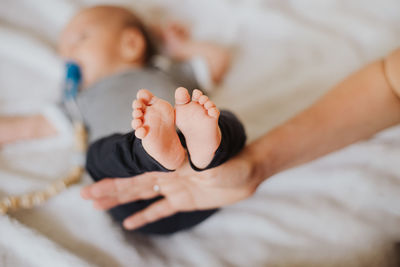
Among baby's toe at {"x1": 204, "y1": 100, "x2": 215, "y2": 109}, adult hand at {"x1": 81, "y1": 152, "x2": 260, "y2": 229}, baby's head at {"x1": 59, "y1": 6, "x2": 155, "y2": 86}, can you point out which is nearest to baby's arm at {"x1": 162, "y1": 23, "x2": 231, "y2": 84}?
baby's head at {"x1": 59, "y1": 6, "x2": 155, "y2": 86}

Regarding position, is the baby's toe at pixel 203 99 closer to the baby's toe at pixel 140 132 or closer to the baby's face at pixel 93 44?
the baby's toe at pixel 140 132

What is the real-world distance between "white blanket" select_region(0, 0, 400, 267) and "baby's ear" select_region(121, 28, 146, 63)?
0.24m

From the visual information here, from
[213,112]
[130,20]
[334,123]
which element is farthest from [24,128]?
[334,123]

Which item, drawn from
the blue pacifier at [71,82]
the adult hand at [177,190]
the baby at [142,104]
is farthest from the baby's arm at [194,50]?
the adult hand at [177,190]

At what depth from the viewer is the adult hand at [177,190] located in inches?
23.8

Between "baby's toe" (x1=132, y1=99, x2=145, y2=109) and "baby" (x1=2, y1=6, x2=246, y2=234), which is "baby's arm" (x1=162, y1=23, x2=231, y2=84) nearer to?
"baby" (x1=2, y1=6, x2=246, y2=234)

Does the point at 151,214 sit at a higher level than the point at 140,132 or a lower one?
lower

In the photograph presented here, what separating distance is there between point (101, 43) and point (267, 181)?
63 cm

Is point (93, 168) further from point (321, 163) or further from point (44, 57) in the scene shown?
point (44, 57)

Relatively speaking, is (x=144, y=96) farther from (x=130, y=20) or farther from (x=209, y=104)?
(x=130, y=20)

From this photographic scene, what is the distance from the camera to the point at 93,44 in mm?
973

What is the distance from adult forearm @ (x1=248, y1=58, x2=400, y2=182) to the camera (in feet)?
2.14

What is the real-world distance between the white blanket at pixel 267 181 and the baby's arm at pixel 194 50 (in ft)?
0.14

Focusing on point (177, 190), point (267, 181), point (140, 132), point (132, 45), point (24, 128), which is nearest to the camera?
point (140, 132)
